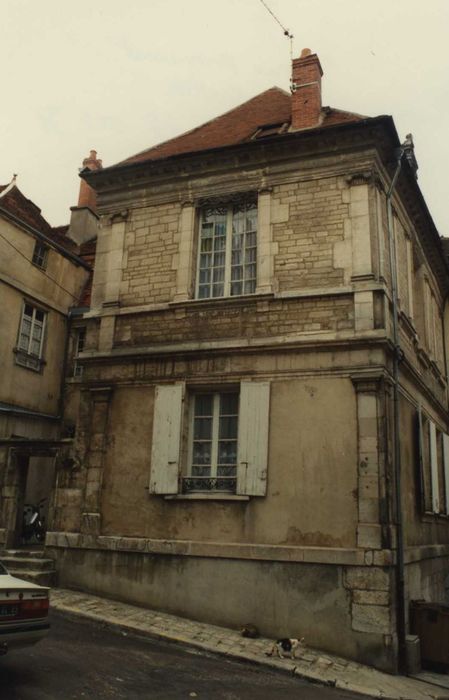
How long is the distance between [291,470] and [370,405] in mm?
1456

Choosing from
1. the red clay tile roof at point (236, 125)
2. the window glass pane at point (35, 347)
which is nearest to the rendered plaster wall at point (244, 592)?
the window glass pane at point (35, 347)

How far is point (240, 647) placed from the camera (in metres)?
7.68

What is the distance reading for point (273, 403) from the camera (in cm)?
923

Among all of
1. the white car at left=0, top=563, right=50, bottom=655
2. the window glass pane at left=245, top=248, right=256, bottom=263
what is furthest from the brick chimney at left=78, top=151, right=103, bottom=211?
the white car at left=0, top=563, right=50, bottom=655

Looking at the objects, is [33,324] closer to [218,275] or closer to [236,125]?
[218,275]

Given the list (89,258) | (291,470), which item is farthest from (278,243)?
(89,258)

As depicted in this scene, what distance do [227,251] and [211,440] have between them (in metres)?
3.22

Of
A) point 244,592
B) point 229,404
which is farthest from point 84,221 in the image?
point 244,592

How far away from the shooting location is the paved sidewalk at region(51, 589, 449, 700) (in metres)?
6.97

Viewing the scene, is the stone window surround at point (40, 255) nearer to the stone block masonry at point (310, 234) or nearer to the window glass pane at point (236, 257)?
the window glass pane at point (236, 257)

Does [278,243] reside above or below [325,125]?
below

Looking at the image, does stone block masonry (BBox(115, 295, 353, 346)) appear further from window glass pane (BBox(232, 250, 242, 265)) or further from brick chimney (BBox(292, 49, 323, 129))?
brick chimney (BBox(292, 49, 323, 129))

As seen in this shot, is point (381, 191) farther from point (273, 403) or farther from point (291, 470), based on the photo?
point (291, 470)

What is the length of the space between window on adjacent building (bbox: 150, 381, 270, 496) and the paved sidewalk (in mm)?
1787
